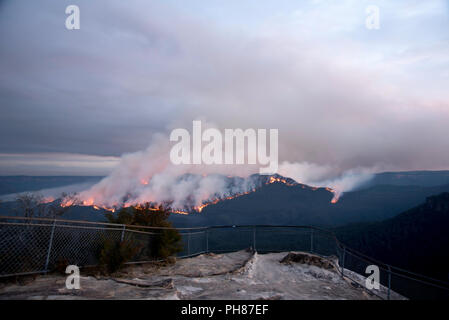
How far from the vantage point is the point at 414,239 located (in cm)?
8588

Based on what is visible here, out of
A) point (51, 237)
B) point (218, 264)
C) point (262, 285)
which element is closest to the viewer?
point (51, 237)

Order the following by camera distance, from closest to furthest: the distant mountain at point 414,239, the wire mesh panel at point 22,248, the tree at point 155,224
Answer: the wire mesh panel at point 22,248
the tree at point 155,224
the distant mountain at point 414,239

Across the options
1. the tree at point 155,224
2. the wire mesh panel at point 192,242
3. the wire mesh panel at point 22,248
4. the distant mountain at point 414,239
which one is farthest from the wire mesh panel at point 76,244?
the distant mountain at point 414,239

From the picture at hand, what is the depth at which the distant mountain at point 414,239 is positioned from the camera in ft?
238

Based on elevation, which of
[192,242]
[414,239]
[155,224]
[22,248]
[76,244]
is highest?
[22,248]

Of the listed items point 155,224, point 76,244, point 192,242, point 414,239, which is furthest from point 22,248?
point 414,239

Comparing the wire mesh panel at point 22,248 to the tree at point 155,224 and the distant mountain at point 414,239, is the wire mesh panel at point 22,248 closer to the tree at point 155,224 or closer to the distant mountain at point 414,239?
the tree at point 155,224

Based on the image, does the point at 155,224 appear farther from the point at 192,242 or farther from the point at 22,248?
the point at 22,248

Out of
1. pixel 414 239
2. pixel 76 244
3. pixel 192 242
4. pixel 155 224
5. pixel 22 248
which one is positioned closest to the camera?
pixel 22 248

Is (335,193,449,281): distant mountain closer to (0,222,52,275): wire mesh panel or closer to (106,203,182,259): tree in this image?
(106,203,182,259): tree
